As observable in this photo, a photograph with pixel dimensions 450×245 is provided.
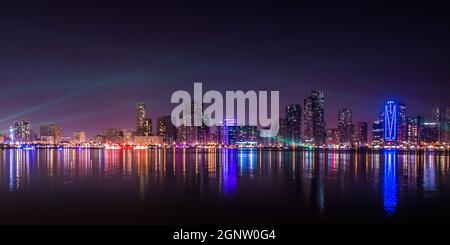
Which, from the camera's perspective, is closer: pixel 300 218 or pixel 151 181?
pixel 300 218

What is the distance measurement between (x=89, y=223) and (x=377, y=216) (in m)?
13.2

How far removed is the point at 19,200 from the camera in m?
25.5
